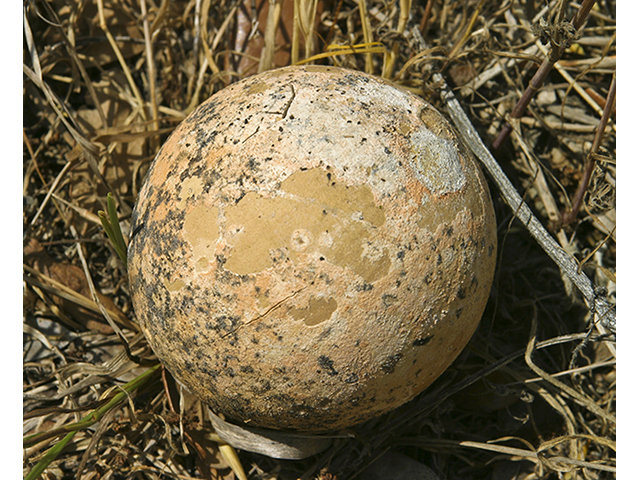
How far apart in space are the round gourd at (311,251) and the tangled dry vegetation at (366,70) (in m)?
0.51

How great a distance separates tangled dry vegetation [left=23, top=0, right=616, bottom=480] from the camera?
2.04 metres

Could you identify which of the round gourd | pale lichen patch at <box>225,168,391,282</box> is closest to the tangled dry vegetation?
the round gourd

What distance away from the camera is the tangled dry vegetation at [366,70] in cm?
204

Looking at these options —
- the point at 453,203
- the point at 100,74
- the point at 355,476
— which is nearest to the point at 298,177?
the point at 453,203

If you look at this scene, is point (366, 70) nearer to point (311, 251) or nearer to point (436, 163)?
point (436, 163)

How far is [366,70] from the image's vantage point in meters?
2.34

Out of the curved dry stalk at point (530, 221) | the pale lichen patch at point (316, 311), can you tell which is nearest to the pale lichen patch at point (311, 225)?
the pale lichen patch at point (316, 311)

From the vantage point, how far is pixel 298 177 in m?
1.44

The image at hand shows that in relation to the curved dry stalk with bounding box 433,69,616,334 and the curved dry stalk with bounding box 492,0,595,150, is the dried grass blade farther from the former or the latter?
the curved dry stalk with bounding box 492,0,595,150

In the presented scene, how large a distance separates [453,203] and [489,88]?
1.25m

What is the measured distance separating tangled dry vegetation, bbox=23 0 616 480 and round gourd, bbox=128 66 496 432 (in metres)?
0.51

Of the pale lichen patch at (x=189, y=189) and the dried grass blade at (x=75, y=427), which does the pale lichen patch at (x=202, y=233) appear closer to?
the pale lichen patch at (x=189, y=189)

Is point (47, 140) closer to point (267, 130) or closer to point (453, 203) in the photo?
point (267, 130)

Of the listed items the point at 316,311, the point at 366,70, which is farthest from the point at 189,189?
the point at 366,70
